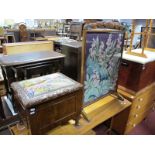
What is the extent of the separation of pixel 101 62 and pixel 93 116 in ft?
1.63

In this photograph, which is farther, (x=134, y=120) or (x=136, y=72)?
(x=134, y=120)

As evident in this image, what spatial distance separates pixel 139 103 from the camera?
183 cm

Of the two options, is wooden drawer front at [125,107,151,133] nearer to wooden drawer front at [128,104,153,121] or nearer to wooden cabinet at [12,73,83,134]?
wooden drawer front at [128,104,153,121]

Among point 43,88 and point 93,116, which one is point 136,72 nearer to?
point 93,116

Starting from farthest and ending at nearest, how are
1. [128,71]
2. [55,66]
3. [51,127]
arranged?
[128,71]
[55,66]
[51,127]

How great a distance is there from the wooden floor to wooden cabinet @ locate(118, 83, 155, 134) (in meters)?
0.11

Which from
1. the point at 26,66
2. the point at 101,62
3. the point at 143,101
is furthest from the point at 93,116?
the point at 143,101

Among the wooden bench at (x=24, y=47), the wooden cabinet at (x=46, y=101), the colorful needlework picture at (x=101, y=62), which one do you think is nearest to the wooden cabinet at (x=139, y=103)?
the colorful needlework picture at (x=101, y=62)

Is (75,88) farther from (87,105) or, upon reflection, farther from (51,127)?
(87,105)

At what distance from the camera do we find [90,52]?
1.14 m

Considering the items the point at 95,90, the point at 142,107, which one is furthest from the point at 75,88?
the point at 142,107

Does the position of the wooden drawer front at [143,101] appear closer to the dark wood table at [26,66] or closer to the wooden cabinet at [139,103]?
the wooden cabinet at [139,103]

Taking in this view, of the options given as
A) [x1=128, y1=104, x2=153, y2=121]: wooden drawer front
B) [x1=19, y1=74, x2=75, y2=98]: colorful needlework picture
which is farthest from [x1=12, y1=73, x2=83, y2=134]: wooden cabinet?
[x1=128, y1=104, x2=153, y2=121]: wooden drawer front
